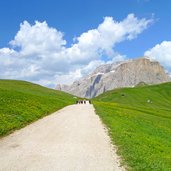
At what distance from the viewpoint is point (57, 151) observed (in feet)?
72.3

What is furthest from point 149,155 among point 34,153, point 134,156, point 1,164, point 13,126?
point 13,126

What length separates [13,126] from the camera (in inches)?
1292

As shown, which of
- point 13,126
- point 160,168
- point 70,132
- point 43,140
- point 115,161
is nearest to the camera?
point 160,168

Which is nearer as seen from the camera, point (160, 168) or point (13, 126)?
point (160, 168)

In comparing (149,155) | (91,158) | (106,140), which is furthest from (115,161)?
(106,140)

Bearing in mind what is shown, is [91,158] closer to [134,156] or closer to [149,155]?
[134,156]

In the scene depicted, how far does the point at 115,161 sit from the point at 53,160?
11.0ft

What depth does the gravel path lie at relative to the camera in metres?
18.2

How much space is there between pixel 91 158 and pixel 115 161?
1426 millimetres

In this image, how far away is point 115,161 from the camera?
19.5 metres

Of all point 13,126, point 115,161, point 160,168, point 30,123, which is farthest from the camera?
point 30,123

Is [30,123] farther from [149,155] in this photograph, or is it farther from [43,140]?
[149,155]

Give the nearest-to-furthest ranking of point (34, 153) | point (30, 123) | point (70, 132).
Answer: point (34, 153), point (70, 132), point (30, 123)

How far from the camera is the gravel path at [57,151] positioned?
18203mm
